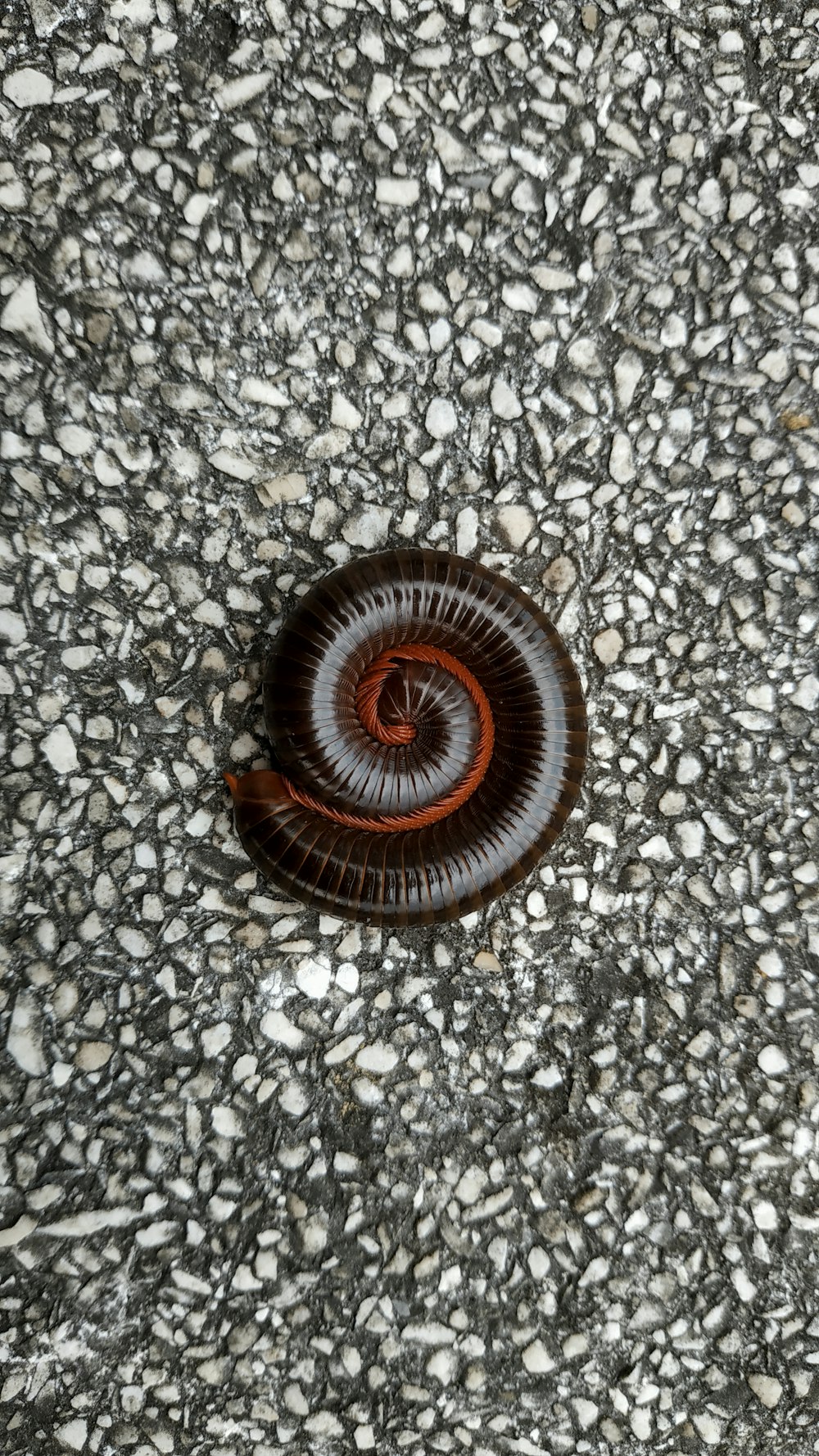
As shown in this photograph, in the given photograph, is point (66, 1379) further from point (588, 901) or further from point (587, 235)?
point (587, 235)

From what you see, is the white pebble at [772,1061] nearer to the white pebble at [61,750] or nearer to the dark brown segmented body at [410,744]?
the dark brown segmented body at [410,744]

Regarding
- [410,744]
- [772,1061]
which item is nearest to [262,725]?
[410,744]

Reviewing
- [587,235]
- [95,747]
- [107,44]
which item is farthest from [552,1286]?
[107,44]

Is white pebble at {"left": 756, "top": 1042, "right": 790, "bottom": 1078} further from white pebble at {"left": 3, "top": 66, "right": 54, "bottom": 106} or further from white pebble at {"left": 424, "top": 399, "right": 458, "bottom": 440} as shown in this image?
white pebble at {"left": 3, "top": 66, "right": 54, "bottom": 106}

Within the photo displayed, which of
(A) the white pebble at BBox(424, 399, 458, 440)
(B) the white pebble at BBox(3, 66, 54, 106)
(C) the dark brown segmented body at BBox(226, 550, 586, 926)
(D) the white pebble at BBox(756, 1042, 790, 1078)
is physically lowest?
(D) the white pebble at BBox(756, 1042, 790, 1078)

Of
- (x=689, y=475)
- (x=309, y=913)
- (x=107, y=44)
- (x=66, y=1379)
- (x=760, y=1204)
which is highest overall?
(x=107, y=44)

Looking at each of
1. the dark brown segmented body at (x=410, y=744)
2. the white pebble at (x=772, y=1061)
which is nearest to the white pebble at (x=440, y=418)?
the dark brown segmented body at (x=410, y=744)

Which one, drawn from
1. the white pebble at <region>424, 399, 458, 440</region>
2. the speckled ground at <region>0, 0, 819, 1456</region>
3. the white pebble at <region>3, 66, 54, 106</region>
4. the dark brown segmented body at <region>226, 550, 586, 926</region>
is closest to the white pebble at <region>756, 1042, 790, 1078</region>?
the speckled ground at <region>0, 0, 819, 1456</region>
